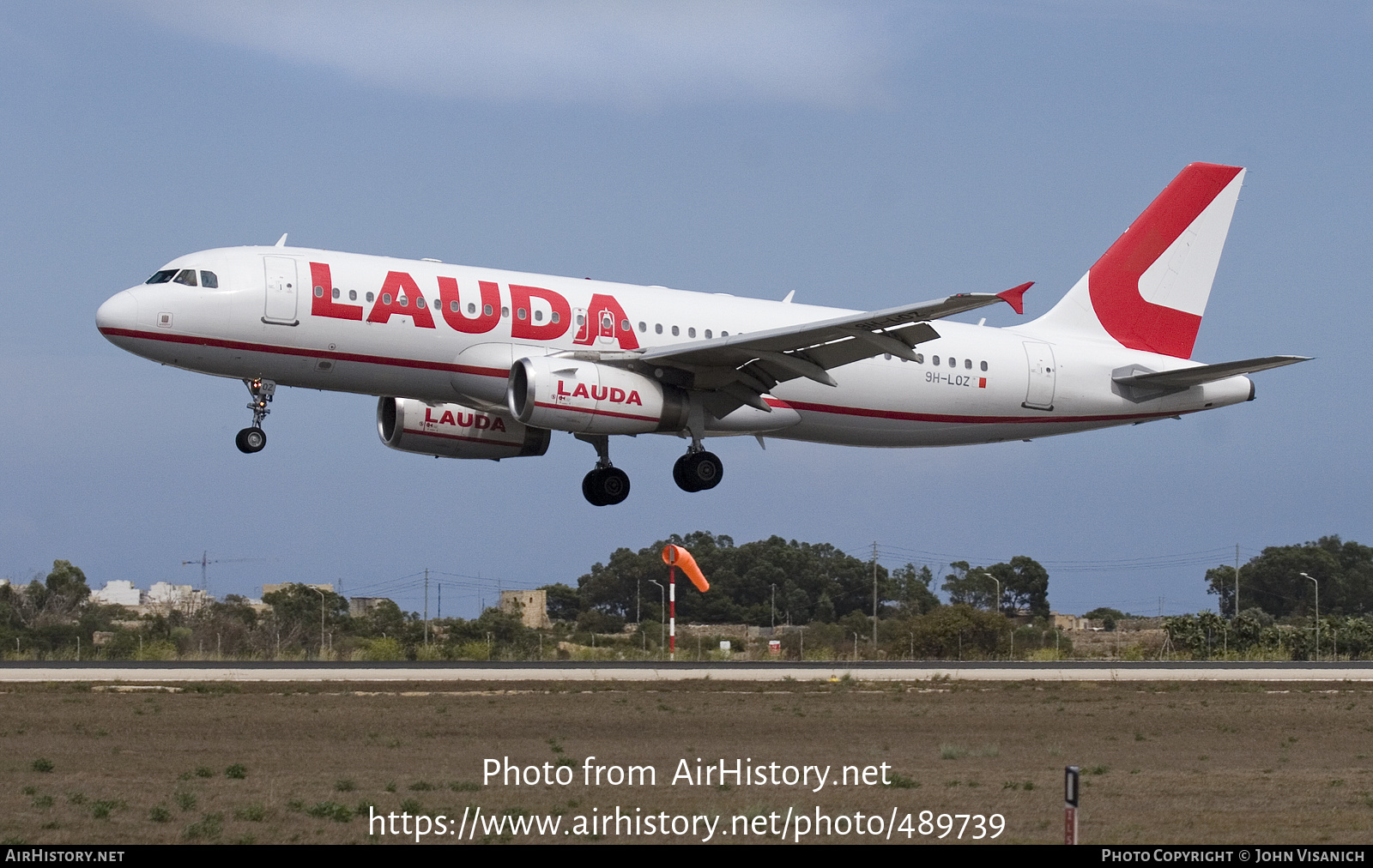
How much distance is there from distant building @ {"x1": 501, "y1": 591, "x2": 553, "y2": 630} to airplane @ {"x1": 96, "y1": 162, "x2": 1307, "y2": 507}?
58.3 m

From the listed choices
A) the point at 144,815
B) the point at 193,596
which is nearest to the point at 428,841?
the point at 144,815

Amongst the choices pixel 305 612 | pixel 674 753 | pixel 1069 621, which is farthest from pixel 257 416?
pixel 1069 621

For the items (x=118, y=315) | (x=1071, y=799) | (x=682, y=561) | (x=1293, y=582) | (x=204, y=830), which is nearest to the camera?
(x=1071, y=799)

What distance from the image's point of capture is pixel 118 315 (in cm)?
3083

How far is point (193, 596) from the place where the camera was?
72438 mm

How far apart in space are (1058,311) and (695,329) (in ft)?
35.7

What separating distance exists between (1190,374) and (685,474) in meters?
12.2

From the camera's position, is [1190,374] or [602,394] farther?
[1190,374]

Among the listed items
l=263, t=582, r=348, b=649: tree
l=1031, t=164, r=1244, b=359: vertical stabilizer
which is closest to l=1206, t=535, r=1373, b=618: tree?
l=263, t=582, r=348, b=649: tree

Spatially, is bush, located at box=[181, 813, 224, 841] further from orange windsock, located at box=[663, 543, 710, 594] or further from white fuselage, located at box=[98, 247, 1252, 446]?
orange windsock, located at box=[663, 543, 710, 594]

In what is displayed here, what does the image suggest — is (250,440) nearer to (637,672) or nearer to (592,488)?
(592,488)

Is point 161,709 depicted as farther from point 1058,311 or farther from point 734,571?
point 734,571

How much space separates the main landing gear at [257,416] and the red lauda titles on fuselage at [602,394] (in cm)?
583

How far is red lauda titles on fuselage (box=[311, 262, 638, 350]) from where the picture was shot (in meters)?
31.4
